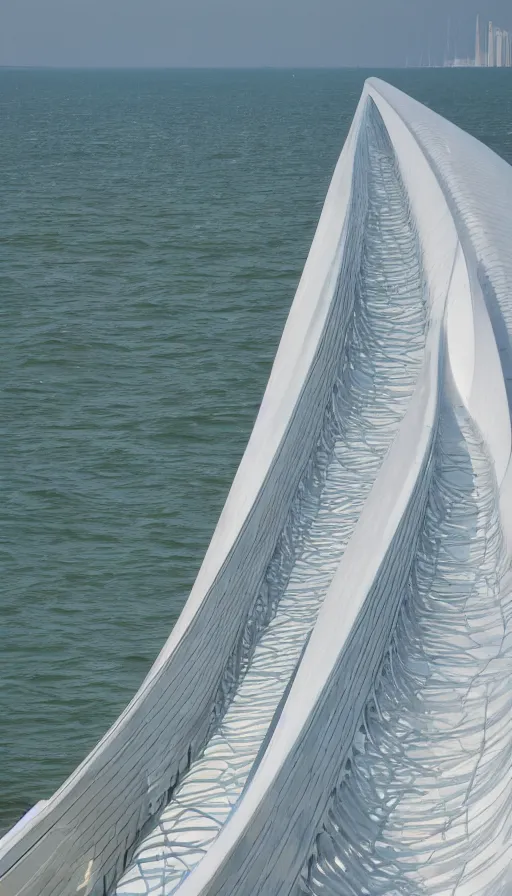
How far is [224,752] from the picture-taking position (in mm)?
5000

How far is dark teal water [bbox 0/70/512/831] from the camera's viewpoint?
7.67m

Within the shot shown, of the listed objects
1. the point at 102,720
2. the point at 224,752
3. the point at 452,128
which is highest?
the point at 452,128

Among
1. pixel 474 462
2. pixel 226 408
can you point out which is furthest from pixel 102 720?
pixel 226 408

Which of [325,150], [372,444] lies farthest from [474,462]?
[325,150]

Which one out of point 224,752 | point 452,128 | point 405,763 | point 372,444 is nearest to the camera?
point 405,763

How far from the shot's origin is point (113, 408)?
12.5 metres

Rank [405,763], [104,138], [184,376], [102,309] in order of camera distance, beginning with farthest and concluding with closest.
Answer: [104,138], [102,309], [184,376], [405,763]

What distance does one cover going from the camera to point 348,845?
13.4ft

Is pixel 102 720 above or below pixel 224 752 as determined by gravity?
below

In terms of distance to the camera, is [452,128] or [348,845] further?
[452,128]

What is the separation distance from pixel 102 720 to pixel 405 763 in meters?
3.16

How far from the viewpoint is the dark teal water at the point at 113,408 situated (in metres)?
7.67

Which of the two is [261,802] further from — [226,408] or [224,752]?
[226,408]

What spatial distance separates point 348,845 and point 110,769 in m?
1.04
